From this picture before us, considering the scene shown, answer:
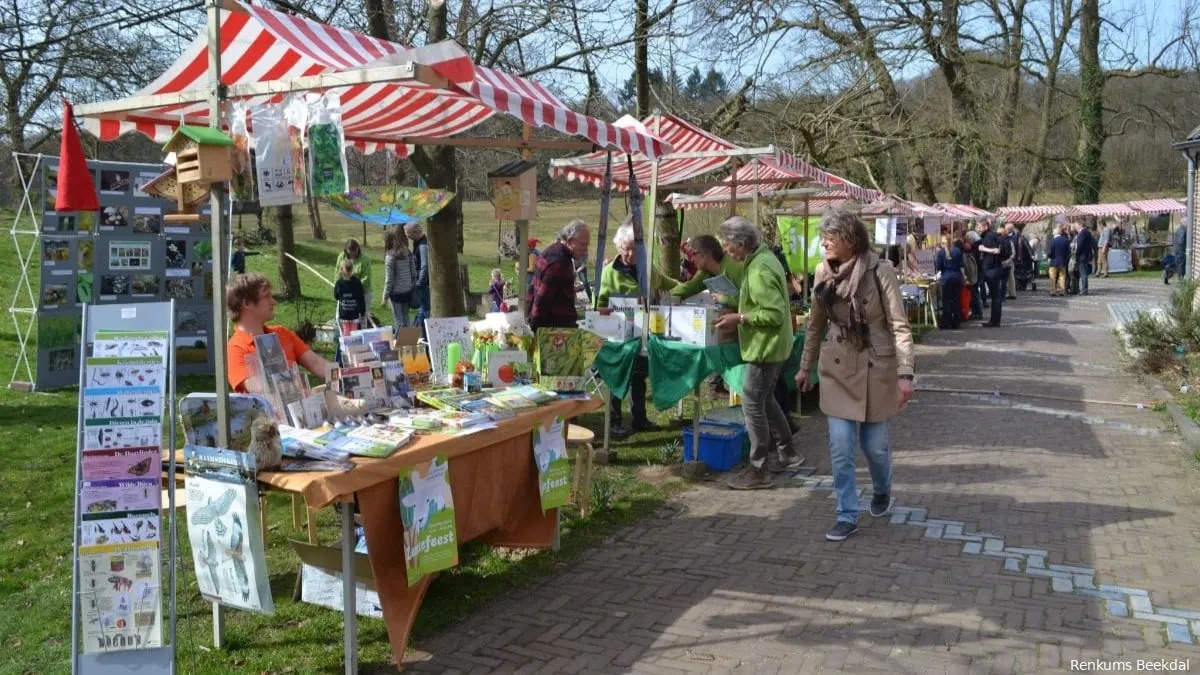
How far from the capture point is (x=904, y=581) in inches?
179

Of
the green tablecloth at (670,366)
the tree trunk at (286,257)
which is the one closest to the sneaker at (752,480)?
the green tablecloth at (670,366)

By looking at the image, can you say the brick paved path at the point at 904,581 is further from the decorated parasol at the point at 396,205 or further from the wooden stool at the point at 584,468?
the decorated parasol at the point at 396,205

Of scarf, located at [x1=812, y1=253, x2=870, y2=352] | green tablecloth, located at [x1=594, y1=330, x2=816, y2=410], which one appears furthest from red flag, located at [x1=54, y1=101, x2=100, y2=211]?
scarf, located at [x1=812, y1=253, x2=870, y2=352]

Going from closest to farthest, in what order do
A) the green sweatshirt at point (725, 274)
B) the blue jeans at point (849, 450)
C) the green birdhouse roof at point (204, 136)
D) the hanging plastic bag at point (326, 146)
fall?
the green birdhouse roof at point (204, 136), the hanging plastic bag at point (326, 146), the blue jeans at point (849, 450), the green sweatshirt at point (725, 274)

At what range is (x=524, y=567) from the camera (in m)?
4.85

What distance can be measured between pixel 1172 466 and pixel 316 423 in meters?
6.07

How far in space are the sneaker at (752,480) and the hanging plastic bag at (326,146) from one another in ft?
11.2

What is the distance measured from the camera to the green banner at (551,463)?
4812 millimetres

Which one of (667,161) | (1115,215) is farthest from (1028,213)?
(667,161)

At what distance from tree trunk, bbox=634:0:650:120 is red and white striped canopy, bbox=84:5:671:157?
19.3 feet

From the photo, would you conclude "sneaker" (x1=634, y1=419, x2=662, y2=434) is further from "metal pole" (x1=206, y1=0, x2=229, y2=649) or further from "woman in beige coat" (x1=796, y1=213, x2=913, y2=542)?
"metal pole" (x1=206, y1=0, x2=229, y2=649)

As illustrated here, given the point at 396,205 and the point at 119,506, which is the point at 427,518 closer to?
the point at 119,506

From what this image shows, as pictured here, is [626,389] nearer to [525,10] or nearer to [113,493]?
[113,493]

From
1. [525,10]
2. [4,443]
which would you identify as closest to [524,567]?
[4,443]
